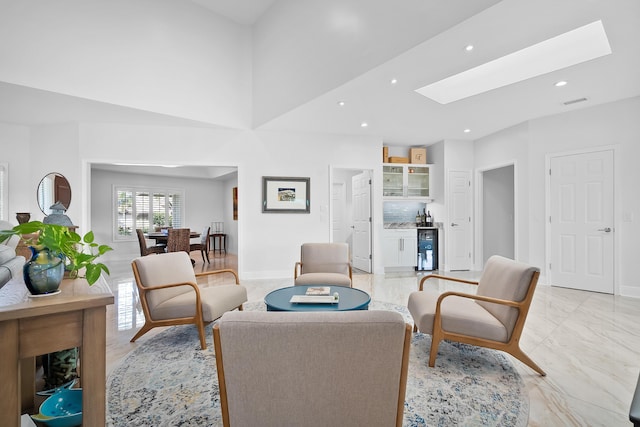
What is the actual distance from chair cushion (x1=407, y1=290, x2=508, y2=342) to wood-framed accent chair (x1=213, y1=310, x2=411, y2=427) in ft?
4.48

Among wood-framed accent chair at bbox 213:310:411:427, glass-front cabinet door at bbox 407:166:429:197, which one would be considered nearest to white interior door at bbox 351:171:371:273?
glass-front cabinet door at bbox 407:166:429:197

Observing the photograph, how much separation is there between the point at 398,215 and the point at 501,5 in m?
5.04

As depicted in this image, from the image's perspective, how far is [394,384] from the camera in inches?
46.4

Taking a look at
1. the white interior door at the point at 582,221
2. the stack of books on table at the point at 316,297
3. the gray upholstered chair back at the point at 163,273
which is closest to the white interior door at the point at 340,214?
the white interior door at the point at 582,221

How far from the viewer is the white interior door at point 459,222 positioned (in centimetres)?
666

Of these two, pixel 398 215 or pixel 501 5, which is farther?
pixel 398 215

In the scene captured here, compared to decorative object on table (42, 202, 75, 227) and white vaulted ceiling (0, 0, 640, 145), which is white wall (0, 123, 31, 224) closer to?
white vaulted ceiling (0, 0, 640, 145)

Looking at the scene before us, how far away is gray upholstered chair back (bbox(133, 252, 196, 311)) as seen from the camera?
2.79 metres

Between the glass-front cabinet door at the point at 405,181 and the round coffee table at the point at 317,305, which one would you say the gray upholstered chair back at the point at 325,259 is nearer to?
the round coffee table at the point at 317,305

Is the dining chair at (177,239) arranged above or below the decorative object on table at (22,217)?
below

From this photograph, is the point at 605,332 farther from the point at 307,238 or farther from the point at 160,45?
the point at 160,45

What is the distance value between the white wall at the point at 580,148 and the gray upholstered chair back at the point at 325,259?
11.1 feet

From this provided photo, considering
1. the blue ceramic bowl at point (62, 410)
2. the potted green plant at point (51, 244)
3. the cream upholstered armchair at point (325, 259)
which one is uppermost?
the potted green plant at point (51, 244)

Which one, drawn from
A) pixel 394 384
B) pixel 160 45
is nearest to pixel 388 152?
pixel 160 45
